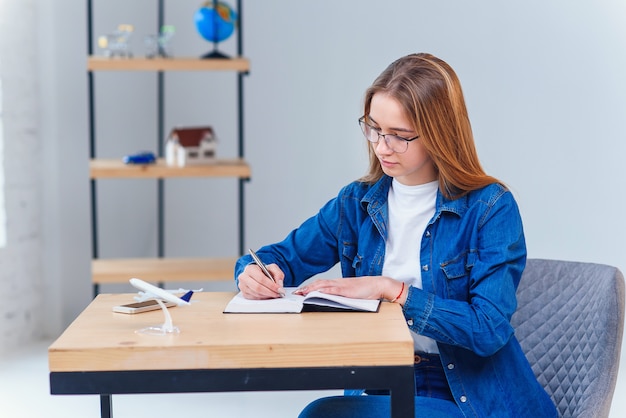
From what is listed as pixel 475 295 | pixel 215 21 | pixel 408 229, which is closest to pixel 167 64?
pixel 215 21

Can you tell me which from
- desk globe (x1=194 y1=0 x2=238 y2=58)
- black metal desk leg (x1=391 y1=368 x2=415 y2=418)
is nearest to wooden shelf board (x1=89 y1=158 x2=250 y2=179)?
desk globe (x1=194 y1=0 x2=238 y2=58)

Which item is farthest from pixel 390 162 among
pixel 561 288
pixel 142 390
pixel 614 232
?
pixel 614 232

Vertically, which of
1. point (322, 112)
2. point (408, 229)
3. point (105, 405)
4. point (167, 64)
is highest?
point (167, 64)

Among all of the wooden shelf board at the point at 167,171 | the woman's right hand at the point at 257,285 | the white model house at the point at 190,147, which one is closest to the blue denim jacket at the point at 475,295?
the woman's right hand at the point at 257,285

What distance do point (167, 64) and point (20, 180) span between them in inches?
38.9

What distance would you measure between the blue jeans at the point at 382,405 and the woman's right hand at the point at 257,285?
9.2 inches

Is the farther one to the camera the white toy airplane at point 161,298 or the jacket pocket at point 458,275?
the jacket pocket at point 458,275

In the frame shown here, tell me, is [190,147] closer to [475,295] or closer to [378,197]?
[378,197]

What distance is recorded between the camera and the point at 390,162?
178 centimetres

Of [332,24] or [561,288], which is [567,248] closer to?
[332,24]

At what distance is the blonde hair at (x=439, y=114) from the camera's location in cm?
174

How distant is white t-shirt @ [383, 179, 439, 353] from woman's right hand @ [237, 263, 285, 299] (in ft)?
0.84

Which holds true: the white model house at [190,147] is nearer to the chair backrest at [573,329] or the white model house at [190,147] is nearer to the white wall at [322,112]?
the white wall at [322,112]

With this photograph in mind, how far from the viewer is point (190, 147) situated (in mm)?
3785
